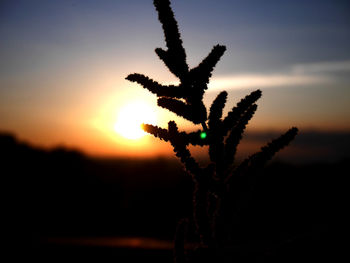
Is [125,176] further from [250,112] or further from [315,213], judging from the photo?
[250,112]

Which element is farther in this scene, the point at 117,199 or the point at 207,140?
the point at 117,199

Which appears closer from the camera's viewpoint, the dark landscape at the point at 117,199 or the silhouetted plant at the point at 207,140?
the silhouetted plant at the point at 207,140

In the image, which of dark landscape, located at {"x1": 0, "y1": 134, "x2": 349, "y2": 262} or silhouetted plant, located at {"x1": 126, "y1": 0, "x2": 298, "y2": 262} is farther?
dark landscape, located at {"x1": 0, "y1": 134, "x2": 349, "y2": 262}

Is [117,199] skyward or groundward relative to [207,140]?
skyward

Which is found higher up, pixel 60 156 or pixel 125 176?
pixel 60 156

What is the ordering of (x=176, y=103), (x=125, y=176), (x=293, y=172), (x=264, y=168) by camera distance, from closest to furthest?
(x=264, y=168)
(x=176, y=103)
(x=293, y=172)
(x=125, y=176)

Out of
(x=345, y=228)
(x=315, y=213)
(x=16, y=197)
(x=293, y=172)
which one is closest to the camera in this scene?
(x=345, y=228)

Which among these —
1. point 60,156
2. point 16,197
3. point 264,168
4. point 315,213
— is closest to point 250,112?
point 264,168

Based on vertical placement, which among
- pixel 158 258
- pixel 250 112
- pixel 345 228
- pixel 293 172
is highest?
pixel 293 172
